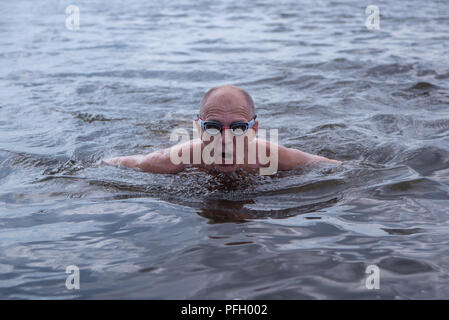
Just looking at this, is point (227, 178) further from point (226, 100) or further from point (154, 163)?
point (154, 163)

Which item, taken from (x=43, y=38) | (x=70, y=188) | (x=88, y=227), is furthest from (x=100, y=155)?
(x=43, y=38)

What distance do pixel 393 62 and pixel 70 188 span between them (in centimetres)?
713

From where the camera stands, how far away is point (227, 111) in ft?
14.7

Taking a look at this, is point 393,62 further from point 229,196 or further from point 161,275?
point 161,275

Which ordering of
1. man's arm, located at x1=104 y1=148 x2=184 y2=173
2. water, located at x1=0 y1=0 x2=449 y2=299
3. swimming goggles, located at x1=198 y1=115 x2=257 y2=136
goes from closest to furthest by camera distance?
water, located at x1=0 y1=0 x2=449 y2=299 → swimming goggles, located at x1=198 y1=115 x2=257 y2=136 → man's arm, located at x1=104 y1=148 x2=184 y2=173

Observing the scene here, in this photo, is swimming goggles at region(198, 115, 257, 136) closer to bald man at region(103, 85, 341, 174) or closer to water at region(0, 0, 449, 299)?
bald man at region(103, 85, 341, 174)

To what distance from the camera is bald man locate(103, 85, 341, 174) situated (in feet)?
14.7

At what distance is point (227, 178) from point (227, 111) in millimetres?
588

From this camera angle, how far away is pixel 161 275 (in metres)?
2.90

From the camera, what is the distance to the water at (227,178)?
9.58ft

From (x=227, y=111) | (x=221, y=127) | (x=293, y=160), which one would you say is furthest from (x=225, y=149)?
(x=293, y=160)

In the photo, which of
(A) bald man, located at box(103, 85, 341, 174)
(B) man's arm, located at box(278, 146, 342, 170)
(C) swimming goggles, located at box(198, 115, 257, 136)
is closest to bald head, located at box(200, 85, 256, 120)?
(A) bald man, located at box(103, 85, 341, 174)

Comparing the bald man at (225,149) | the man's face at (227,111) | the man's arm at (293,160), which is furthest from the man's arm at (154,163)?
the man's arm at (293,160)

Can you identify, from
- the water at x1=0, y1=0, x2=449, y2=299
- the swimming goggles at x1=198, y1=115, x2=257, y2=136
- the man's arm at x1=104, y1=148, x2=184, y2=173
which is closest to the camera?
the water at x1=0, y1=0, x2=449, y2=299
